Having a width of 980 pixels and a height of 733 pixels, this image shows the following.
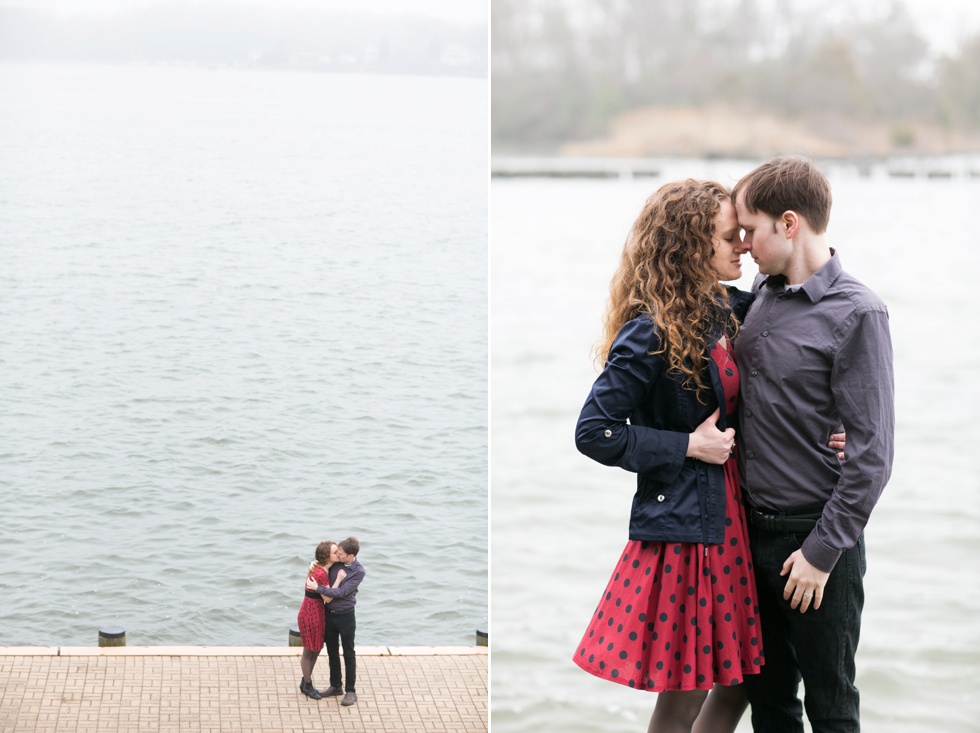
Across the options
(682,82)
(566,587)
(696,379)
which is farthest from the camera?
(682,82)

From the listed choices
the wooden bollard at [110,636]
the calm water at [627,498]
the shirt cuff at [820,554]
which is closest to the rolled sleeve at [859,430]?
the shirt cuff at [820,554]

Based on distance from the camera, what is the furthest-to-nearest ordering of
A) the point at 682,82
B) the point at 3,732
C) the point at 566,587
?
1. the point at 682,82
2. the point at 566,587
3. the point at 3,732

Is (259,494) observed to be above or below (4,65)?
below

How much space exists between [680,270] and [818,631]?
1.77ft

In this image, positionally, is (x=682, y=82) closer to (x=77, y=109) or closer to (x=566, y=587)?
(x=566, y=587)

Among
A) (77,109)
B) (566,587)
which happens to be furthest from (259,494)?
(566,587)

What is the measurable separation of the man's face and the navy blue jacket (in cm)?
14

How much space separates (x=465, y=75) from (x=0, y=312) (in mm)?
1525

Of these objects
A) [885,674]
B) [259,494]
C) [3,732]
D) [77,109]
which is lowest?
[885,674]

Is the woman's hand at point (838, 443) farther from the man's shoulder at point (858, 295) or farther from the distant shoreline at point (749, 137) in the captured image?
the distant shoreline at point (749, 137)

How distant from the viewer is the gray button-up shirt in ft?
5.30

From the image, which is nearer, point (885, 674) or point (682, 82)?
point (885, 674)

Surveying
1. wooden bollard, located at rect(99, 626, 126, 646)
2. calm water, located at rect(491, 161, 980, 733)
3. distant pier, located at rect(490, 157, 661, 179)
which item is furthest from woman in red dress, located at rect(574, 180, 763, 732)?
distant pier, located at rect(490, 157, 661, 179)

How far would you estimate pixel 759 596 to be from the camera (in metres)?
1.81
